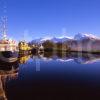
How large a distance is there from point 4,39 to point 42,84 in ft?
124

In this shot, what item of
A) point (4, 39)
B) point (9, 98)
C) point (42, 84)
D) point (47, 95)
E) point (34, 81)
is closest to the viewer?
point (9, 98)

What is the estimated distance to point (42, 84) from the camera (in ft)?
56.2

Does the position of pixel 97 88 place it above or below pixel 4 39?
below

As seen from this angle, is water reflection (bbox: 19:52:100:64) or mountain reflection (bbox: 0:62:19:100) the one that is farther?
water reflection (bbox: 19:52:100:64)

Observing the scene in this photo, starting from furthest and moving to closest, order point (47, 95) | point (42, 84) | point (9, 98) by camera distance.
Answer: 1. point (42, 84)
2. point (47, 95)
3. point (9, 98)

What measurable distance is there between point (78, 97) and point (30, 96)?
2489 mm

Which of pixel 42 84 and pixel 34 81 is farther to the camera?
pixel 34 81

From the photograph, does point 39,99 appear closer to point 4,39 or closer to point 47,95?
point 47,95

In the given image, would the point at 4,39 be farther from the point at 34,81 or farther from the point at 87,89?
the point at 87,89

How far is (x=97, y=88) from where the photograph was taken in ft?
51.9

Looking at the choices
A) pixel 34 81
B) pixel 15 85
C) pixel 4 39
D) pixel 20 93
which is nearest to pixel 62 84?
pixel 34 81

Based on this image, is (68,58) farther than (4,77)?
Yes

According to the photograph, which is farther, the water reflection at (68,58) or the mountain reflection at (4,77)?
the water reflection at (68,58)

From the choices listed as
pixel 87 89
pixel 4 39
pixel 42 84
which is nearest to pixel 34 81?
pixel 42 84
